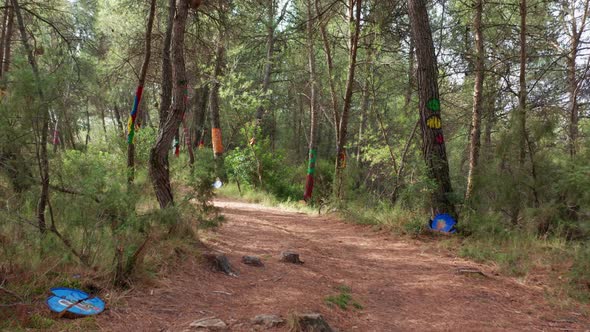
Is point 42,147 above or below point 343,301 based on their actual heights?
above

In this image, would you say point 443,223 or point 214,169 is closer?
point 214,169

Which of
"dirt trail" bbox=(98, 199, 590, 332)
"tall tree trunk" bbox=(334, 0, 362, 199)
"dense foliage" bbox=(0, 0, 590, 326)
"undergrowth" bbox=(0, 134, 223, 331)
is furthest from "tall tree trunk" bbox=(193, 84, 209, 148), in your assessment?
"undergrowth" bbox=(0, 134, 223, 331)

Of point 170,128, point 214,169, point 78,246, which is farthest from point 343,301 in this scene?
point 170,128

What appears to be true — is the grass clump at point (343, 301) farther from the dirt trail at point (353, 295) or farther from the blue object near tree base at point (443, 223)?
the blue object near tree base at point (443, 223)

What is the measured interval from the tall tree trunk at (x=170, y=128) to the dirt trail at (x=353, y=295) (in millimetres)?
962

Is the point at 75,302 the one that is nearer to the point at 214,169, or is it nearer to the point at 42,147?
the point at 42,147

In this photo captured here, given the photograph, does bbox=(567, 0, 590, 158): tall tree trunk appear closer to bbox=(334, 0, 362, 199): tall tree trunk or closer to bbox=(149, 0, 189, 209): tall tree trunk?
bbox=(334, 0, 362, 199): tall tree trunk

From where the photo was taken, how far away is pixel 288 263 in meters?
5.21

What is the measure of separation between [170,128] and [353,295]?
11.1 feet

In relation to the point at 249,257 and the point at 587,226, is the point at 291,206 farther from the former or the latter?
A: the point at 587,226

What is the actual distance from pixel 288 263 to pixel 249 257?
0.55 m

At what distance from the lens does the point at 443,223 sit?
287 inches

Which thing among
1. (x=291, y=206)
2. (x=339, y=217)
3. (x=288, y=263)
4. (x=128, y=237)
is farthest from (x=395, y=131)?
(x=128, y=237)

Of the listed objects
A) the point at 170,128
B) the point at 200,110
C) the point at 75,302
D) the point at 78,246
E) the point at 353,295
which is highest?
the point at 200,110
